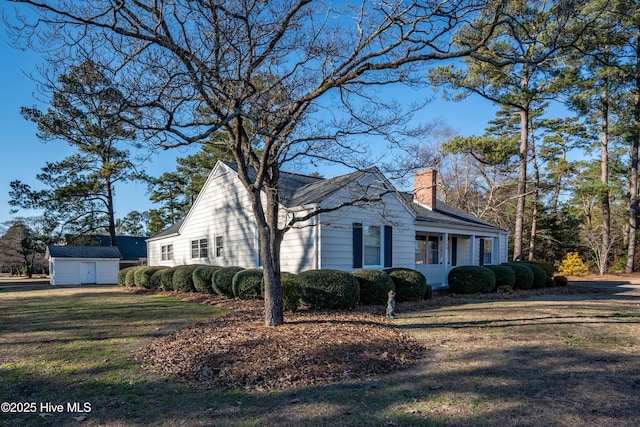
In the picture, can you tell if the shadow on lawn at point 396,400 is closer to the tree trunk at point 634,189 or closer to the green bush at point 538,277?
the green bush at point 538,277

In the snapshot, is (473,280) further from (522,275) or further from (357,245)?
(357,245)

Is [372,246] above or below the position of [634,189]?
below

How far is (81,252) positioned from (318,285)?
26761 millimetres

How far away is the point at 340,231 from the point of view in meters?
11.8

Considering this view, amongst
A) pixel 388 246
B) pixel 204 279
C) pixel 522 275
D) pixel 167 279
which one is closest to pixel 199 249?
pixel 167 279

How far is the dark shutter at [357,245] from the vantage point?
12.0 metres

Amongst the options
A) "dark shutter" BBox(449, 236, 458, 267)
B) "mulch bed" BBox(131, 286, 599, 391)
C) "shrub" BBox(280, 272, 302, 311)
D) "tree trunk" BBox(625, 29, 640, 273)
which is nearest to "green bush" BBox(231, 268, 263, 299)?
"shrub" BBox(280, 272, 302, 311)

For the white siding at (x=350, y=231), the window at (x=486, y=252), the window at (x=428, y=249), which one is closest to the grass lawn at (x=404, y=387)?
the white siding at (x=350, y=231)

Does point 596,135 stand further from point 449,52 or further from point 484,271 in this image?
point 449,52

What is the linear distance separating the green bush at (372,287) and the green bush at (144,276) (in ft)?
39.5

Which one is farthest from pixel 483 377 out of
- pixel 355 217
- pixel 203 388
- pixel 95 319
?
pixel 95 319

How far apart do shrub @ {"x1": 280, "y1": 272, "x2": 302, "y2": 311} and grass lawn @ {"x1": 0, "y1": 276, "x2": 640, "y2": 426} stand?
2.88m

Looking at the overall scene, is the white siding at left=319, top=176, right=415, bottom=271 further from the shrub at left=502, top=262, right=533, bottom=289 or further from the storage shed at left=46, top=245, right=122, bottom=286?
the storage shed at left=46, top=245, right=122, bottom=286

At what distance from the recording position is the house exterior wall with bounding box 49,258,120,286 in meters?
27.6
